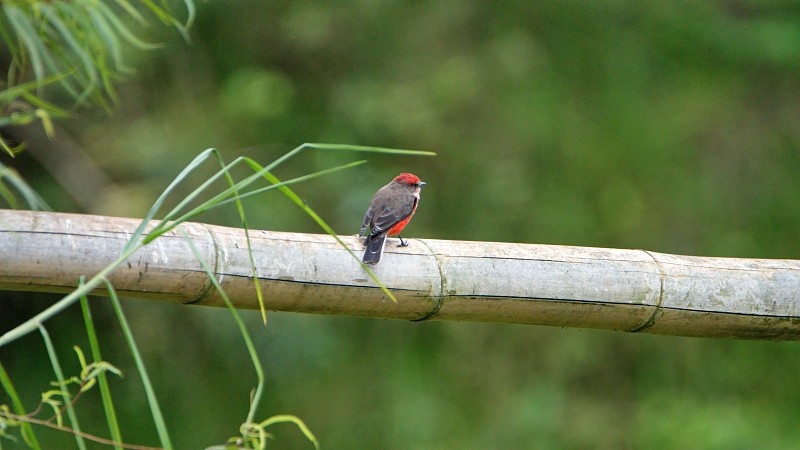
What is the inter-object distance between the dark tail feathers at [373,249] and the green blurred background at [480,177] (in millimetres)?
2600

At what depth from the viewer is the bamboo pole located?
2.42m

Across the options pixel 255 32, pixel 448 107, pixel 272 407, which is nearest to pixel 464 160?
pixel 448 107

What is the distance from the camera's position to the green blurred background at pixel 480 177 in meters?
6.20

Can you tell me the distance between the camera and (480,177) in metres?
7.47

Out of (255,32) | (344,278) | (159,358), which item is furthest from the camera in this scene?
(255,32)

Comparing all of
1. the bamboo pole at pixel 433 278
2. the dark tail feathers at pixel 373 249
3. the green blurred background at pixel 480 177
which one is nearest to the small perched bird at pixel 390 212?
the dark tail feathers at pixel 373 249

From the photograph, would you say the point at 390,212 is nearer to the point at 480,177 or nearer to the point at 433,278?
the point at 433,278

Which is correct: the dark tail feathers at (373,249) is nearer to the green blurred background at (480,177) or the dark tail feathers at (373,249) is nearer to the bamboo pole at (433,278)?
the bamboo pole at (433,278)

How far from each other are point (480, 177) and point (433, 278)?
4.80 m

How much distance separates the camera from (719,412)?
7312mm

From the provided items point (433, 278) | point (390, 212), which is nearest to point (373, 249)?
point (433, 278)

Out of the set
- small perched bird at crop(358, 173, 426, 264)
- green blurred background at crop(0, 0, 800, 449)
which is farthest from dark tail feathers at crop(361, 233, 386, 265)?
green blurred background at crop(0, 0, 800, 449)

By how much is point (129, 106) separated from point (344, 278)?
4.01 metres

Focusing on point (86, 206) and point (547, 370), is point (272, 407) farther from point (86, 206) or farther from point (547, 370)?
point (547, 370)
